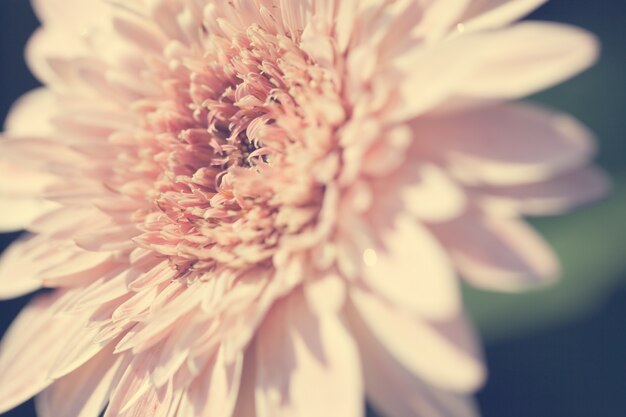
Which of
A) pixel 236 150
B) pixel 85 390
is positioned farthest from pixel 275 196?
pixel 85 390

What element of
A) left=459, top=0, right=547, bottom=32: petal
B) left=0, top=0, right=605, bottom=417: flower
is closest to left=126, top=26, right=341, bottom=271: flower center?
left=0, top=0, right=605, bottom=417: flower

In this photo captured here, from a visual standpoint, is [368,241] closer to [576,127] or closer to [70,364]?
[576,127]

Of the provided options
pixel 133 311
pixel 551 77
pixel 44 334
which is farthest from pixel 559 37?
pixel 44 334

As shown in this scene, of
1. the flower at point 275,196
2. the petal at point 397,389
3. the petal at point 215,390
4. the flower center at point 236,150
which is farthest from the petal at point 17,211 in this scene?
the petal at point 397,389

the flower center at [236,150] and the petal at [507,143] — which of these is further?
the flower center at [236,150]

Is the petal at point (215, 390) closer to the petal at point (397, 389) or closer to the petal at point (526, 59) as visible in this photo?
the petal at point (397, 389)

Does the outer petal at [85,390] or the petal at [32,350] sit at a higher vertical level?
the petal at [32,350]

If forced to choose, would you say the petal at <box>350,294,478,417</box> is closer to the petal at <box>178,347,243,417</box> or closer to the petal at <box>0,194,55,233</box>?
the petal at <box>178,347,243,417</box>

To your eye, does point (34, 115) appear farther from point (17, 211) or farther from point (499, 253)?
point (499, 253)
